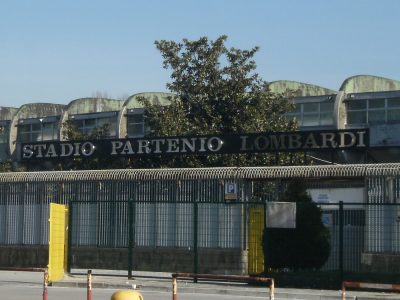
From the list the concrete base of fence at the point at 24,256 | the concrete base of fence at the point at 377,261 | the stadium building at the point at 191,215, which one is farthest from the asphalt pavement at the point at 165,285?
the concrete base of fence at the point at 24,256

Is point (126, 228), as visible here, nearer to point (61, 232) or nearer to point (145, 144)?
point (61, 232)

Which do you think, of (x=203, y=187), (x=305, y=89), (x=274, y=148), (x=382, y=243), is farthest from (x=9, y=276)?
(x=305, y=89)

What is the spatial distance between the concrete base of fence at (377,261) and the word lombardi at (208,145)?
19.1 feet

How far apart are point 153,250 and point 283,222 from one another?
5453mm

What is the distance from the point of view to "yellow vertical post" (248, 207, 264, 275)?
2541cm

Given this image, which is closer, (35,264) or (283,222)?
(283,222)

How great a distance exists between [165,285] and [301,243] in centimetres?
372

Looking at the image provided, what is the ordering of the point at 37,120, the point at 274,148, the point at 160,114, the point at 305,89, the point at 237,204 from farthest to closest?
the point at 37,120
the point at 305,89
the point at 160,114
the point at 274,148
the point at 237,204

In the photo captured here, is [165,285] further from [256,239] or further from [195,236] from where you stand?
[256,239]

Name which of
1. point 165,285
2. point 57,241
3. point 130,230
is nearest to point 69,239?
point 57,241

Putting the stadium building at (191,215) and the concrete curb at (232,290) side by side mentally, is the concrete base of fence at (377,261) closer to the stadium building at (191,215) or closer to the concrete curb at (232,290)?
the stadium building at (191,215)

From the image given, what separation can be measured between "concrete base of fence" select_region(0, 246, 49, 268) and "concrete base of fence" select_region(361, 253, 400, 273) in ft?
37.5

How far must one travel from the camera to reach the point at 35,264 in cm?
3148

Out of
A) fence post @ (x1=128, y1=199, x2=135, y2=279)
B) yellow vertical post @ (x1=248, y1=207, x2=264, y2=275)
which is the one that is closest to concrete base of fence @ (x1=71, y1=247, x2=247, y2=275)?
yellow vertical post @ (x1=248, y1=207, x2=264, y2=275)
